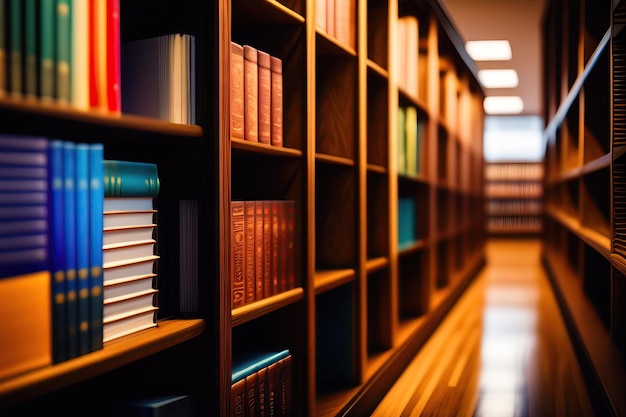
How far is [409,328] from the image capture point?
143 inches

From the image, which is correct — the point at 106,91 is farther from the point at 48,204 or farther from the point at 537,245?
the point at 537,245

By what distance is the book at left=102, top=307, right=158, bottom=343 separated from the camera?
122 centimetres

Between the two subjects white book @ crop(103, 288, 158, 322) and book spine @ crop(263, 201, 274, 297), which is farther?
book spine @ crop(263, 201, 274, 297)

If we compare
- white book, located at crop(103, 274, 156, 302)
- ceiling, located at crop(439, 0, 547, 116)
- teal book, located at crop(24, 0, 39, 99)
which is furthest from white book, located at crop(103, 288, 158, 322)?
ceiling, located at crop(439, 0, 547, 116)

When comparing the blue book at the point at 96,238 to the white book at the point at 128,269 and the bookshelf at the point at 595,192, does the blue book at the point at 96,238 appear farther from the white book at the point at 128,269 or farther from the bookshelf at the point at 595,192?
the bookshelf at the point at 595,192

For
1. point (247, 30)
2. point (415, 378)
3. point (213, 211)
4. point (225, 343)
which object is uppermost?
point (247, 30)

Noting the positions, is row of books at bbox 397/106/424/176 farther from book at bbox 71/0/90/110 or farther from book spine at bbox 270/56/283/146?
book at bbox 71/0/90/110

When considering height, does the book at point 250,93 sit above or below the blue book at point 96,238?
above

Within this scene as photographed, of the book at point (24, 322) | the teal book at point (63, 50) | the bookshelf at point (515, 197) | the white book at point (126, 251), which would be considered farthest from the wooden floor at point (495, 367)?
the bookshelf at point (515, 197)

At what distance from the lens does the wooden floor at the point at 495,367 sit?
8.65 feet

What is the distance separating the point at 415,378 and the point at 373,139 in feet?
3.71

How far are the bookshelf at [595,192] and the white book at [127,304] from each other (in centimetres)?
132

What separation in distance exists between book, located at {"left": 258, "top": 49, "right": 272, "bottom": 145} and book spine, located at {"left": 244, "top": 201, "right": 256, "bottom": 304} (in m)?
0.22

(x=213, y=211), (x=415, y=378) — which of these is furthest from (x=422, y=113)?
(x=213, y=211)
